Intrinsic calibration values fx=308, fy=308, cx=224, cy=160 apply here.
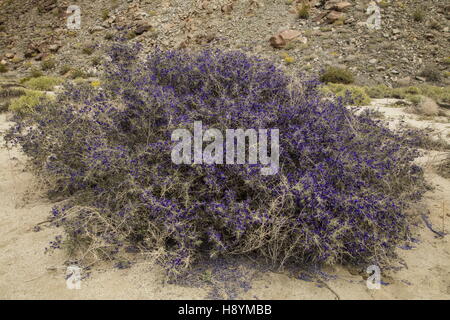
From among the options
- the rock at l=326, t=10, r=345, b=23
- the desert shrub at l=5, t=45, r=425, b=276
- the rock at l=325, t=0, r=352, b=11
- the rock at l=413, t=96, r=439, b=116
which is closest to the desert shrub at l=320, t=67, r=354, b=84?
the rock at l=413, t=96, r=439, b=116

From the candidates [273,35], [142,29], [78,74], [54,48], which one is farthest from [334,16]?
[54,48]

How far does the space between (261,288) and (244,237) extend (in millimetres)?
457

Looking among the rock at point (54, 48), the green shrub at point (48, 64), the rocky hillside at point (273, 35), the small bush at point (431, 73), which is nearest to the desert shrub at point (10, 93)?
the rocky hillside at point (273, 35)

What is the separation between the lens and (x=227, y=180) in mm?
2881

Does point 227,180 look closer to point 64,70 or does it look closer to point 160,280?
point 160,280

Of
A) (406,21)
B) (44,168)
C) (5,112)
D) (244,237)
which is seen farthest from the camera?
(406,21)

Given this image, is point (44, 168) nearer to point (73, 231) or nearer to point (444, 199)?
point (73, 231)

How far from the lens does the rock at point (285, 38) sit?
50.1 ft

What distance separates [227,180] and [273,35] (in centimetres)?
1476

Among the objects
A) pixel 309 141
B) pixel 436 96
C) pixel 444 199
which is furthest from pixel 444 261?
pixel 436 96

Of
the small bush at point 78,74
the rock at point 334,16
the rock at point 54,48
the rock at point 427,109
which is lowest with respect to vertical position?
the rock at point 427,109

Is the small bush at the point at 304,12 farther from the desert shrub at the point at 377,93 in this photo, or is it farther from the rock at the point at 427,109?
the rock at the point at 427,109

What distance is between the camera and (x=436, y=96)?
10.1 m

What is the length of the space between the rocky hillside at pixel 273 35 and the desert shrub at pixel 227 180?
969cm
